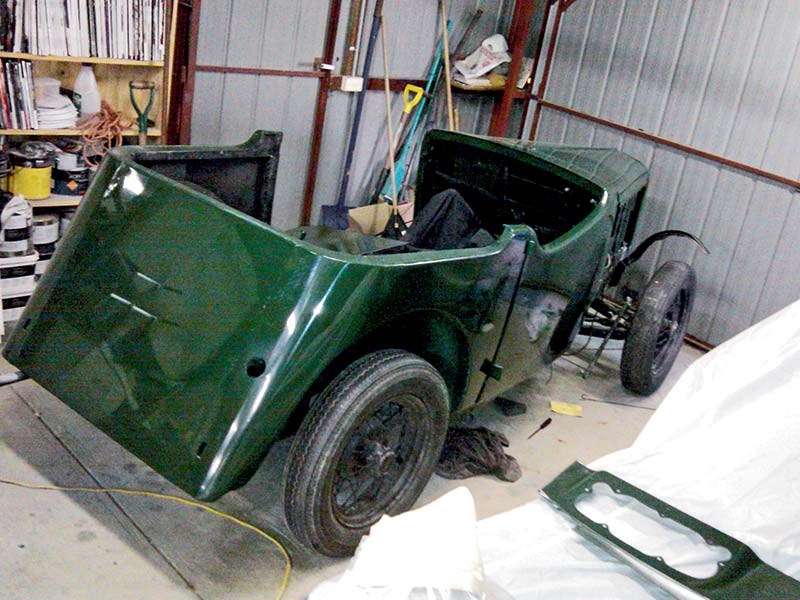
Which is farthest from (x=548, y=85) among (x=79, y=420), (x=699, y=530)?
(x=699, y=530)

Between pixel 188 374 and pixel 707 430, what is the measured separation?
4.71 ft

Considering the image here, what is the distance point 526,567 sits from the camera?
5.55ft

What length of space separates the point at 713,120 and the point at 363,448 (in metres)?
3.38

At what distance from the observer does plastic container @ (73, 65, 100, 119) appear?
4.36 meters

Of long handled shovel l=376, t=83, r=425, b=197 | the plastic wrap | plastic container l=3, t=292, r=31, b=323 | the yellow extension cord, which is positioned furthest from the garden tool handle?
the plastic wrap

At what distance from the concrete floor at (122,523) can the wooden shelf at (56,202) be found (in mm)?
907

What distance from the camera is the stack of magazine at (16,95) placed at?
392 cm

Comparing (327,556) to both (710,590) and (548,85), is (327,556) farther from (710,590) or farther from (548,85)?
(548,85)

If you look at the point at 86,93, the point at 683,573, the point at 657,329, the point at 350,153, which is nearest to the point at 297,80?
the point at 350,153

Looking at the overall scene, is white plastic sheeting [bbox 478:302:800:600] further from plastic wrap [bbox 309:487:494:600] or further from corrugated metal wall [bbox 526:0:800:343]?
corrugated metal wall [bbox 526:0:800:343]

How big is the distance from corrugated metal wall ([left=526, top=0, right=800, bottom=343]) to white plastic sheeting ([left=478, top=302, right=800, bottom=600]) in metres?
2.74

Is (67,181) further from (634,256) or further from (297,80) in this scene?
(634,256)

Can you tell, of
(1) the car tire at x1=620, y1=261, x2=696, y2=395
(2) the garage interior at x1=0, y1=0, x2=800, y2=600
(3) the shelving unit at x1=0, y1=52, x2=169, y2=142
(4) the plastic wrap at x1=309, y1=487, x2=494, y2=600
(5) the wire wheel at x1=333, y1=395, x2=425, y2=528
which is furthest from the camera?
(3) the shelving unit at x1=0, y1=52, x2=169, y2=142

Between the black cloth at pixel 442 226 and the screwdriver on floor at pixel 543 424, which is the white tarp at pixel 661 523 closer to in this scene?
the black cloth at pixel 442 226
